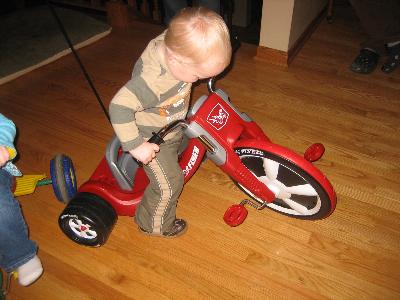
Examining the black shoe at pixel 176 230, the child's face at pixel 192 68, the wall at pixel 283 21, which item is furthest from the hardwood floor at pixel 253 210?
the child's face at pixel 192 68

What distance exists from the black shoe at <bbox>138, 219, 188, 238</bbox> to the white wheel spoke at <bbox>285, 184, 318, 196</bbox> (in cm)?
39

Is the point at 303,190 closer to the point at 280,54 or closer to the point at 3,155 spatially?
the point at 3,155

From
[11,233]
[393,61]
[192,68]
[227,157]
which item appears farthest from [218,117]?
[393,61]

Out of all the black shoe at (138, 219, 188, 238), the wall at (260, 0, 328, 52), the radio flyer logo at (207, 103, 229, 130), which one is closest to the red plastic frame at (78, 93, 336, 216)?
the radio flyer logo at (207, 103, 229, 130)

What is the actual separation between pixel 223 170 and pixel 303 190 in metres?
0.26

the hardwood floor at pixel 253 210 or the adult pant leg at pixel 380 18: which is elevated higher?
the adult pant leg at pixel 380 18

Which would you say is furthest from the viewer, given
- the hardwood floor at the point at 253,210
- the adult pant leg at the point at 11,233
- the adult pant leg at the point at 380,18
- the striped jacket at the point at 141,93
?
the adult pant leg at the point at 380,18

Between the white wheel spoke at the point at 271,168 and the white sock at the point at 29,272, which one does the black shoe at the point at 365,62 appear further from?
the white sock at the point at 29,272

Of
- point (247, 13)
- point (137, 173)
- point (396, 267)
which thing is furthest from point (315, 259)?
point (247, 13)

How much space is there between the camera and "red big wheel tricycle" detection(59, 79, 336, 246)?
102 centimetres

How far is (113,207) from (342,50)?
5.65 feet

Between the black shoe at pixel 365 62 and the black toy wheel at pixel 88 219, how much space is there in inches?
61.5

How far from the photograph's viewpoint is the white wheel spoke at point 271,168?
A: 3.58 ft

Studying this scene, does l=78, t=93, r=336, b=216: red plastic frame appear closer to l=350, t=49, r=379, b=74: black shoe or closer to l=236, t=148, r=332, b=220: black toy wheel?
l=236, t=148, r=332, b=220: black toy wheel
